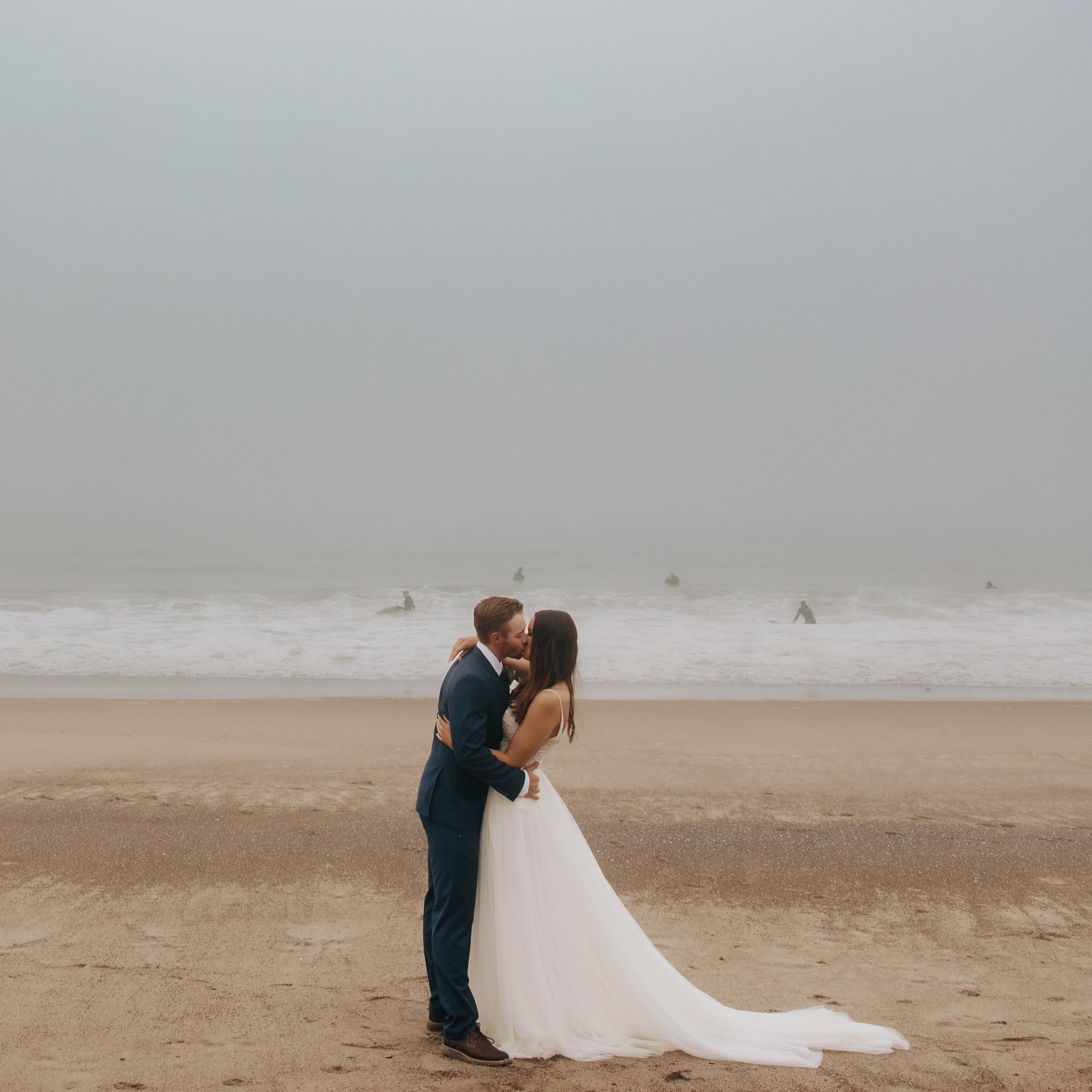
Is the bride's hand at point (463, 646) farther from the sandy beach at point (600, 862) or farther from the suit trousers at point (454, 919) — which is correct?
the sandy beach at point (600, 862)

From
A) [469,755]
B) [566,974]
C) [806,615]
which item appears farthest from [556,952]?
[806,615]

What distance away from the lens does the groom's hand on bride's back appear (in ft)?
11.6

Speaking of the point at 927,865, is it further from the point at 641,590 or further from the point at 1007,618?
the point at 641,590

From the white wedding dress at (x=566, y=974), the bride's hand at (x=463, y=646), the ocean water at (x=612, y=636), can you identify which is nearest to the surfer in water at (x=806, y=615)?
the ocean water at (x=612, y=636)

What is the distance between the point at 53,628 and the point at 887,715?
16736 millimetres

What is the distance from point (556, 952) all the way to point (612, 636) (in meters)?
16.1

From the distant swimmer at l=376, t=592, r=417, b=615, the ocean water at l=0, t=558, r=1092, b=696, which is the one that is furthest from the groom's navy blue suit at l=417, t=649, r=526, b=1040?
the distant swimmer at l=376, t=592, r=417, b=615

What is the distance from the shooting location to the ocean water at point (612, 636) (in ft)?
49.8

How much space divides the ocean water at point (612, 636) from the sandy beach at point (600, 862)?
14.6ft

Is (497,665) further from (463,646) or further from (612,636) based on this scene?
(612,636)

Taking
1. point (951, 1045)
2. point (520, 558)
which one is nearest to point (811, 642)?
point (951, 1045)

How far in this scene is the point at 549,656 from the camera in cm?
354

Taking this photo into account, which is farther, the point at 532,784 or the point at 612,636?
the point at 612,636

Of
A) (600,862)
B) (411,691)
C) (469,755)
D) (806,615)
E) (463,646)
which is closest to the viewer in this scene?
(469,755)
